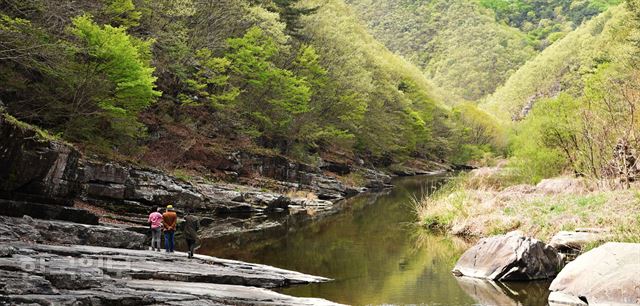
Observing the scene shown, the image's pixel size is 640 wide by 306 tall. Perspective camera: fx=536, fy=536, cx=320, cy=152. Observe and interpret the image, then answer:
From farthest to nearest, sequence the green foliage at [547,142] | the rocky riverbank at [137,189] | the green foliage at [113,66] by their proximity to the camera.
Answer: the green foliage at [547,142] → the green foliage at [113,66] → the rocky riverbank at [137,189]

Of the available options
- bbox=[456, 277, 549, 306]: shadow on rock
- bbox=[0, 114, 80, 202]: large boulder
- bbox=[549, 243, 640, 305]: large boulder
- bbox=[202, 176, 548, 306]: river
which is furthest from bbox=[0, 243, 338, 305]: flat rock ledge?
bbox=[549, 243, 640, 305]: large boulder

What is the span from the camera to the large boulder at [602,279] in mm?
12758

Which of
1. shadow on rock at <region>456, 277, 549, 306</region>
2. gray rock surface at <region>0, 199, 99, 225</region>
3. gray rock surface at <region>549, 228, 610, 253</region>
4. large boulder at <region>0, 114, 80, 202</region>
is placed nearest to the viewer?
shadow on rock at <region>456, 277, 549, 306</region>

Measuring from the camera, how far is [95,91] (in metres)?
25.4

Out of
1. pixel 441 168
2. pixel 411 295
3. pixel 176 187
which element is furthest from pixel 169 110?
pixel 441 168

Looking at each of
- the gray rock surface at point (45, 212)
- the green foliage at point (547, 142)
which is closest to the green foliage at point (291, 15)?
the green foliage at point (547, 142)

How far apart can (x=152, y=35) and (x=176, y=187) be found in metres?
11.0

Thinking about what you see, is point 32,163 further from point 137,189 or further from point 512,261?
point 512,261

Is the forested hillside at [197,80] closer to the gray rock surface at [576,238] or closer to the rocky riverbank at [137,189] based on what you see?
the rocky riverbank at [137,189]

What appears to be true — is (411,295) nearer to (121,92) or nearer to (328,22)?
(121,92)

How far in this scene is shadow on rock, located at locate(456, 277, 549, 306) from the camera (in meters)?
14.5

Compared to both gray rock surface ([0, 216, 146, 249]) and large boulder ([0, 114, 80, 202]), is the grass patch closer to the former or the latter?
gray rock surface ([0, 216, 146, 249])

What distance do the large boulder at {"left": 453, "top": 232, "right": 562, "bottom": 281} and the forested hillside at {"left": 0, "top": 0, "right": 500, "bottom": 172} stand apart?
16925 millimetres

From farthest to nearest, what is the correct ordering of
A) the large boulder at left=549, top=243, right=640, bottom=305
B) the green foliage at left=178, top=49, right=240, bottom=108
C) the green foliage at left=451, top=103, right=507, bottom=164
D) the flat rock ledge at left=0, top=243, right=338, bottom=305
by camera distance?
the green foliage at left=451, top=103, right=507, bottom=164, the green foliage at left=178, top=49, right=240, bottom=108, the large boulder at left=549, top=243, right=640, bottom=305, the flat rock ledge at left=0, top=243, right=338, bottom=305
